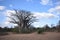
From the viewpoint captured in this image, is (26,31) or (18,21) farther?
(18,21)

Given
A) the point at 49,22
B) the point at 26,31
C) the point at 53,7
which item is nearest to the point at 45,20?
the point at 49,22

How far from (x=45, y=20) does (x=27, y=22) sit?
4.41 m

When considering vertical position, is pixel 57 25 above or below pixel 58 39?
above

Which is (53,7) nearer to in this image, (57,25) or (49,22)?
(49,22)

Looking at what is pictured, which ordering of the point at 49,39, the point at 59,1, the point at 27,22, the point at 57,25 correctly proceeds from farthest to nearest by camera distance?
the point at 27,22, the point at 57,25, the point at 59,1, the point at 49,39

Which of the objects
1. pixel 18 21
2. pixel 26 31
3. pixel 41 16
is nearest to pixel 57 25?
pixel 41 16

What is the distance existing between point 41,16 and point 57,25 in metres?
1.46

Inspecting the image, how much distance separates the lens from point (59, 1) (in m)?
7.80

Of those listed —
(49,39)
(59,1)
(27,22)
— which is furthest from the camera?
(27,22)

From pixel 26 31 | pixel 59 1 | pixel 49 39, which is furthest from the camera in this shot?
pixel 26 31

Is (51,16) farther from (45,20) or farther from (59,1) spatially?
(59,1)

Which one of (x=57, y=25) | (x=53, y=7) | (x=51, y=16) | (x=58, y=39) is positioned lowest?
(x=58, y=39)

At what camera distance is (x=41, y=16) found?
8.33 m

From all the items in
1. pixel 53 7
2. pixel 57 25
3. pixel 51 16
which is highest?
pixel 53 7
